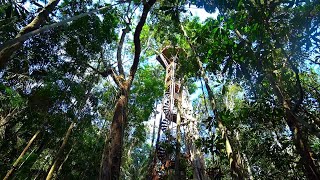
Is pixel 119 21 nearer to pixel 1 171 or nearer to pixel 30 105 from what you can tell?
pixel 30 105

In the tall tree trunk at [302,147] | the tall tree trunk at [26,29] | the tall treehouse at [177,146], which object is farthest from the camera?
the tall treehouse at [177,146]

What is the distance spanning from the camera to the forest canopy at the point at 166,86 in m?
4.27

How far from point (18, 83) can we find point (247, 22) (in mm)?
6587

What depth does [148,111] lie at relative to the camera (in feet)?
43.0

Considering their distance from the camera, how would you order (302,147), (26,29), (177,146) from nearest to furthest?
(302,147), (26,29), (177,146)

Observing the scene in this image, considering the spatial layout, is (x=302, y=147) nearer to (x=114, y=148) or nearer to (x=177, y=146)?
(x=114, y=148)

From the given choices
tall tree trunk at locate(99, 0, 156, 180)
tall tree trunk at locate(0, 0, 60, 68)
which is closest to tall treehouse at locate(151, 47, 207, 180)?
tall tree trunk at locate(99, 0, 156, 180)

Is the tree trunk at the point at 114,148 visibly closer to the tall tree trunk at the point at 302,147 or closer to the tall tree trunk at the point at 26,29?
the tall tree trunk at the point at 26,29

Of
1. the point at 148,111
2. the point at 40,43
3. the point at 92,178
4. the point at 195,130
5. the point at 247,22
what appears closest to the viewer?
the point at 247,22

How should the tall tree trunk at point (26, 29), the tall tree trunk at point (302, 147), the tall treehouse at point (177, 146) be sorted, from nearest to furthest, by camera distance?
the tall tree trunk at point (302, 147), the tall tree trunk at point (26, 29), the tall treehouse at point (177, 146)

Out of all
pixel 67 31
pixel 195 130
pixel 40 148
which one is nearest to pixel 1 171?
pixel 40 148

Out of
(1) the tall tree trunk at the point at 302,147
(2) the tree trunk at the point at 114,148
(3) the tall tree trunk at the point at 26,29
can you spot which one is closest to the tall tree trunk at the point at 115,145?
(2) the tree trunk at the point at 114,148

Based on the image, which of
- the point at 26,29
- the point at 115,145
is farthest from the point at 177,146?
the point at 26,29

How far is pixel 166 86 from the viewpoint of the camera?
13.4 meters
